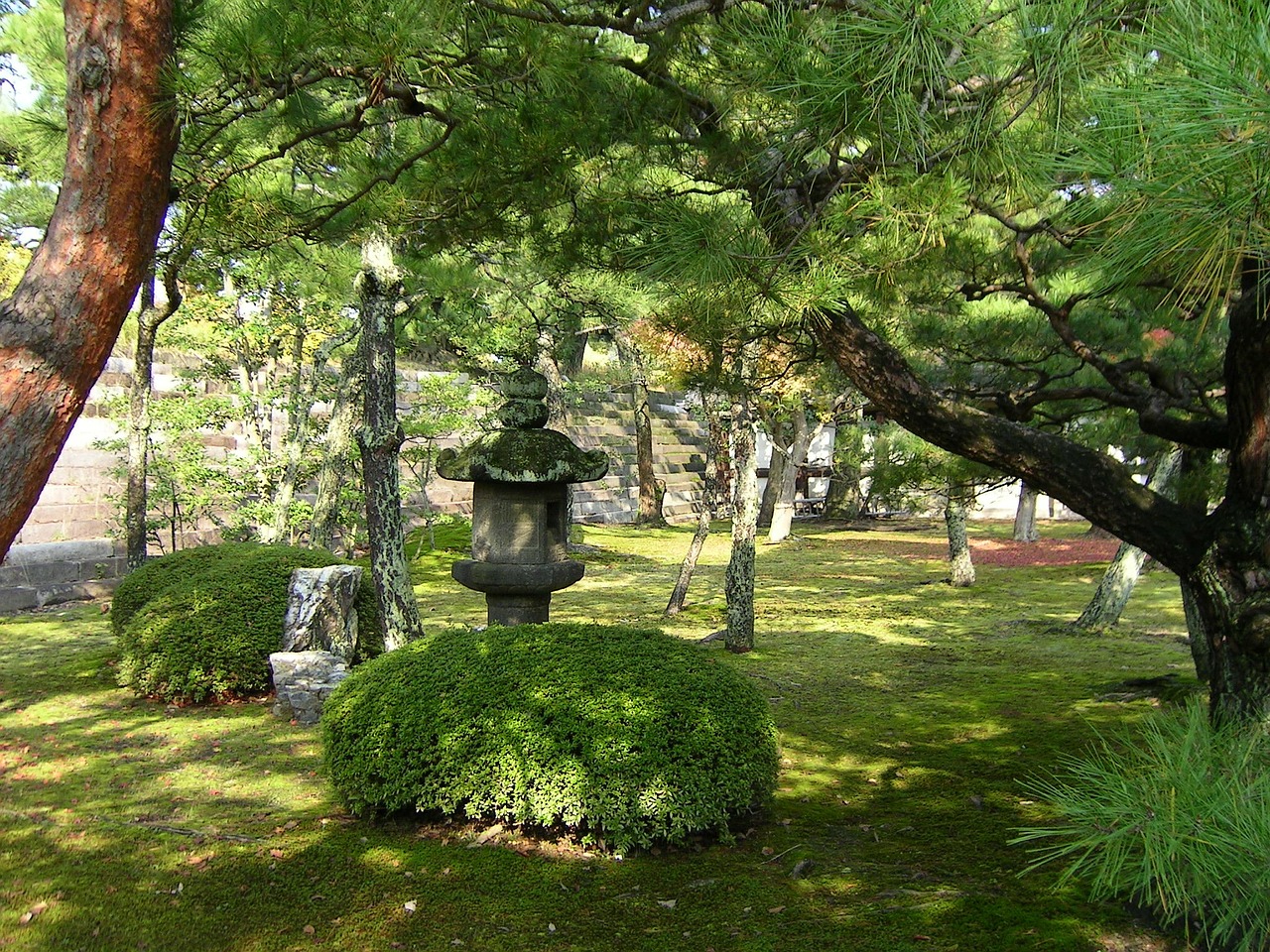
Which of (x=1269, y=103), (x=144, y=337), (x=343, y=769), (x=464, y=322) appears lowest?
(x=343, y=769)

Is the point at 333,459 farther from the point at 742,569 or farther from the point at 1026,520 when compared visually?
the point at 1026,520

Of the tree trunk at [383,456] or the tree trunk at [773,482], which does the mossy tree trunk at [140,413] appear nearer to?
the tree trunk at [383,456]

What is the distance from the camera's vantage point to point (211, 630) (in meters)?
6.77

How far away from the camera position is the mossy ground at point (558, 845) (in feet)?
11.3

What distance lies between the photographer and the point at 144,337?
305 inches

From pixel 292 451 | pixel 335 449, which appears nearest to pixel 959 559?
pixel 335 449

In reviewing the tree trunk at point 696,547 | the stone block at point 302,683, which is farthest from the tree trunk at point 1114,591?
the stone block at point 302,683

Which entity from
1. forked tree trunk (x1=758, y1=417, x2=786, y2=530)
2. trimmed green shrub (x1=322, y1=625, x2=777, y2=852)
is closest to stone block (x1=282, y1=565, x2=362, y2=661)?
trimmed green shrub (x1=322, y1=625, x2=777, y2=852)

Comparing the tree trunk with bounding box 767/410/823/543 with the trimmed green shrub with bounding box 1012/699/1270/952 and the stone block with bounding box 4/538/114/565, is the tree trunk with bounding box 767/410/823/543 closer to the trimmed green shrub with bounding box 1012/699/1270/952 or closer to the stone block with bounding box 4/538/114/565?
the stone block with bounding box 4/538/114/565

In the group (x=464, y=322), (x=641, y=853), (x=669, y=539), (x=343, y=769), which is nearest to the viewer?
(x=641, y=853)

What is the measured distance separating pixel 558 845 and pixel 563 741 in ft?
1.57

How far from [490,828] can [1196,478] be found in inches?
177

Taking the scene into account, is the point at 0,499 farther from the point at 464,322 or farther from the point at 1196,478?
the point at 464,322

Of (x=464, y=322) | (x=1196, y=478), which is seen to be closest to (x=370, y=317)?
(x=1196, y=478)
